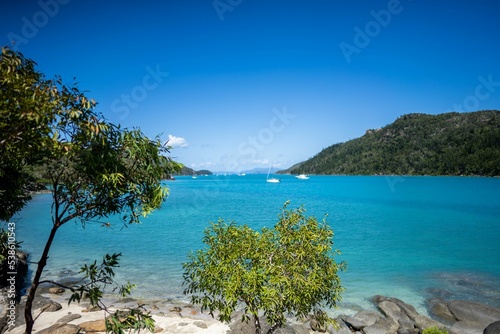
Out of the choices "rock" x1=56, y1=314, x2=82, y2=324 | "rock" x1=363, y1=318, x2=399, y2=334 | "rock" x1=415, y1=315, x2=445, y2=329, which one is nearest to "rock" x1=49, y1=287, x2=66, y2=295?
"rock" x1=56, y1=314, x2=82, y2=324

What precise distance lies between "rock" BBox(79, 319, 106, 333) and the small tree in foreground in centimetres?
995

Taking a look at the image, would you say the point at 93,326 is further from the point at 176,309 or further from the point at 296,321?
the point at 296,321

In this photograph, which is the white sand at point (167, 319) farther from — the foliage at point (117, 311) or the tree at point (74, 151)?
the tree at point (74, 151)

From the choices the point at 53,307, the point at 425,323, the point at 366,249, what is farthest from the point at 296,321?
the point at 366,249

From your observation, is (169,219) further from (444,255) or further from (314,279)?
(314,279)

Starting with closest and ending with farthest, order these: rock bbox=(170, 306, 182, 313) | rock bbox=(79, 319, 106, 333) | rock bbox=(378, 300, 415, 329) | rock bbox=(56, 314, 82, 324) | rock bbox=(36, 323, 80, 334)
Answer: rock bbox=(36, 323, 80, 334) < rock bbox=(79, 319, 106, 333) < rock bbox=(56, 314, 82, 324) < rock bbox=(378, 300, 415, 329) < rock bbox=(170, 306, 182, 313)

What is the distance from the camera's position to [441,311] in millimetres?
23469

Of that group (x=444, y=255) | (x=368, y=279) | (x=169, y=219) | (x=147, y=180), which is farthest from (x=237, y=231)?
(x=169, y=219)

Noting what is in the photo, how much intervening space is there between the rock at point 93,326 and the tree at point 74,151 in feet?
38.1

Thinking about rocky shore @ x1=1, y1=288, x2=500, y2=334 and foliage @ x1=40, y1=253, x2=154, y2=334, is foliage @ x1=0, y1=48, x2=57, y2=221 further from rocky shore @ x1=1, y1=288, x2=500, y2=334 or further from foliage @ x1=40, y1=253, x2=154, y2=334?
rocky shore @ x1=1, y1=288, x2=500, y2=334

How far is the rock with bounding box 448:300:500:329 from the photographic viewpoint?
21.5 m

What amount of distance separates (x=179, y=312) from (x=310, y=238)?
14681mm

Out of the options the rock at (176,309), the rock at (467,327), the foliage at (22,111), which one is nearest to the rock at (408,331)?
the rock at (467,327)

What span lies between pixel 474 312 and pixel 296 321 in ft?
44.0
